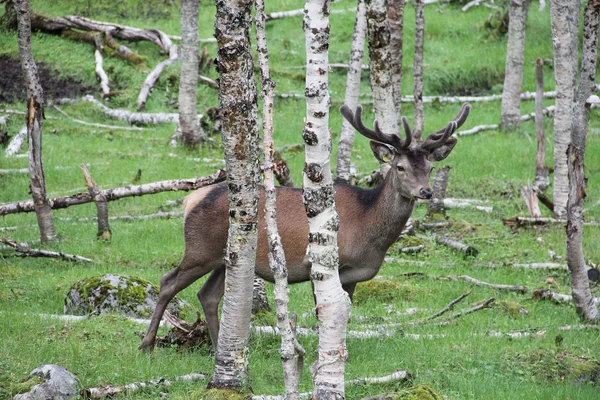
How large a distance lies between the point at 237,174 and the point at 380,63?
16.8 feet

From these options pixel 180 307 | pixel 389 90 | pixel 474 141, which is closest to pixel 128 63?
pixel 474 141

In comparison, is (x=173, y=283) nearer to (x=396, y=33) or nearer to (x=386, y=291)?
(x=386, y=291)

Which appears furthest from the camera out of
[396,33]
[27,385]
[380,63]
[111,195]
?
[396,33]

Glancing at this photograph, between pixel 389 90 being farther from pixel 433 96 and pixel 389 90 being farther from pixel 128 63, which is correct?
pixel 128 63

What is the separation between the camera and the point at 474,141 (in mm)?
17234

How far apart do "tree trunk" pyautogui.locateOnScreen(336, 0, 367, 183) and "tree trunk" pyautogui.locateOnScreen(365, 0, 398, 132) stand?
1.14 meters

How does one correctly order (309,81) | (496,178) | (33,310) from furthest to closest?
(496,178) < (33,310) < (309,81)

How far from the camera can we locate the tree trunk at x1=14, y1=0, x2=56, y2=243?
10.5 meters

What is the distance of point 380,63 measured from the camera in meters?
10.5

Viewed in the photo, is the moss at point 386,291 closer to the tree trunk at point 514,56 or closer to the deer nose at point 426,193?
the deer nose at point 426,193

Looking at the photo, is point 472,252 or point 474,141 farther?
point 474,141

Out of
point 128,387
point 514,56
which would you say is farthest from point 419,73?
point 128,387

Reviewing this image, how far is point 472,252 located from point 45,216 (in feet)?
18.4

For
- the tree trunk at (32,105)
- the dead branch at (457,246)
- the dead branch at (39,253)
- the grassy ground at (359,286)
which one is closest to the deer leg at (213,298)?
the grassy ground at (359,286)
